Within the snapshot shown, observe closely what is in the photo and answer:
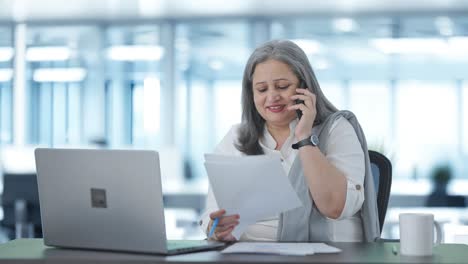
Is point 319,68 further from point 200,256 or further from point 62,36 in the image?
point 200,256

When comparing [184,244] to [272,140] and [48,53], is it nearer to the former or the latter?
[272,140]

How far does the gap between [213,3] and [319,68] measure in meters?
1.66

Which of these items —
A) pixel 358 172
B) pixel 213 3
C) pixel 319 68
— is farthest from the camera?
pixel 319 68

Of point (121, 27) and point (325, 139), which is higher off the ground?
point (121, 27)

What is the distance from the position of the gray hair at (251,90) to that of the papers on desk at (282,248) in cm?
69

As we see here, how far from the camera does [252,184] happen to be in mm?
2229

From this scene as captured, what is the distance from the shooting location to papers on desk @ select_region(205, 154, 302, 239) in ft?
7.22

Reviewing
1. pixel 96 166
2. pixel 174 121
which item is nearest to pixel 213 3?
pixel 174 121

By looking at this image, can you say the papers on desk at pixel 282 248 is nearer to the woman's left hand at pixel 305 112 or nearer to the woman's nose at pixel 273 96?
the woman's left hand at pixel 305 112

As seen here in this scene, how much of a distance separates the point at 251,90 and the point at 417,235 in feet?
3.51

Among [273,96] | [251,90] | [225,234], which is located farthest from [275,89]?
[225,234]

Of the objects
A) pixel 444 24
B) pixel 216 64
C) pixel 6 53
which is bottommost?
pixel 216 64

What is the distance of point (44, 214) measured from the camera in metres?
2.25

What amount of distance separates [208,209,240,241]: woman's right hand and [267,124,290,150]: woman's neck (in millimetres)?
592
